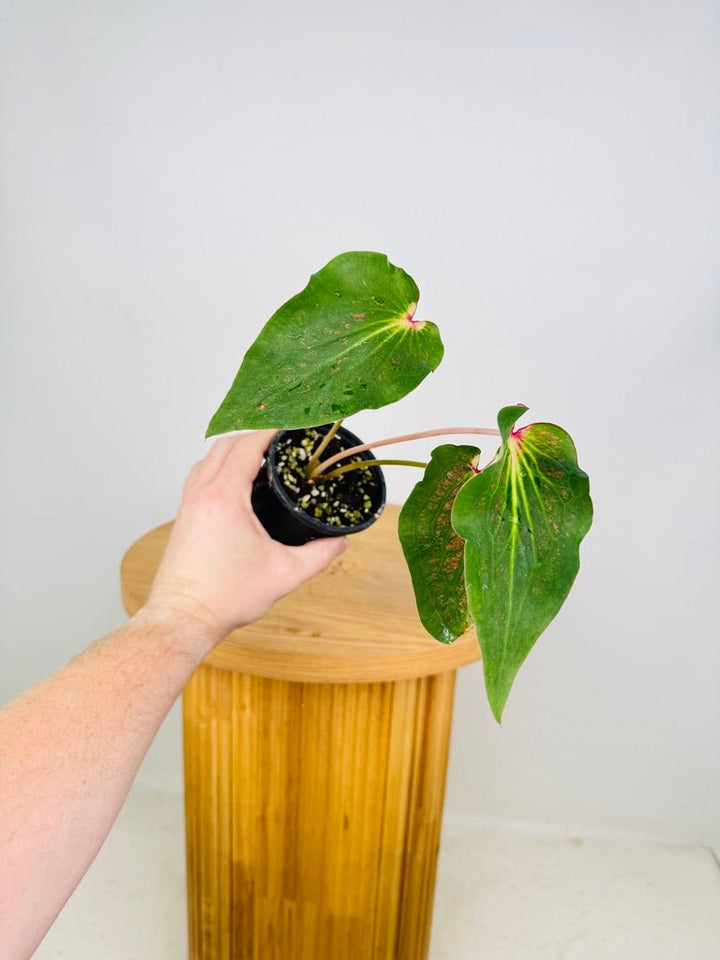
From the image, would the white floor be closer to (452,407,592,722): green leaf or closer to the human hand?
the human hand

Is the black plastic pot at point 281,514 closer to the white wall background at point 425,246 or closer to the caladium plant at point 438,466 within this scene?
the caladium plant at point 438,466

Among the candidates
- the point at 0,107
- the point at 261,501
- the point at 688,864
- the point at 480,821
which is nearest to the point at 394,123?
the point at 0,107

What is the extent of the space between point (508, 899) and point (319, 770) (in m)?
0.73

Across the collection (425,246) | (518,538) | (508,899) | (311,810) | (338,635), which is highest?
(425,246)

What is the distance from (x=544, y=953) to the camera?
1556 mm

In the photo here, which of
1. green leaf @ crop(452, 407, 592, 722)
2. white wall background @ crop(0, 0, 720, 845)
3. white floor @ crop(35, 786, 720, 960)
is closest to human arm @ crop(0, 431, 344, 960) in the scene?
green leaf @ crop(452, 407, 592, 722)

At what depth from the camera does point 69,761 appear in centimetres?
69

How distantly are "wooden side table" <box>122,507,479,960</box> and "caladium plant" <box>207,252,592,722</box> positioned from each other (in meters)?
0.27

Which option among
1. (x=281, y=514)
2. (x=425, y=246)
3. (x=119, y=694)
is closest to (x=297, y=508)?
(x=281, y=514)

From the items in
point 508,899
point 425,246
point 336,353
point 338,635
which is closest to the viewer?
point 336,353

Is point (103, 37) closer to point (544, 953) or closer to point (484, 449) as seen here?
point (484, 449)

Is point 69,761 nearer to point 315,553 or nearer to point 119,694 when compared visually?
point 119,694

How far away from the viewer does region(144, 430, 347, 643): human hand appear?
0.84 meters

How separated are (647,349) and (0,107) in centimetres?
118
